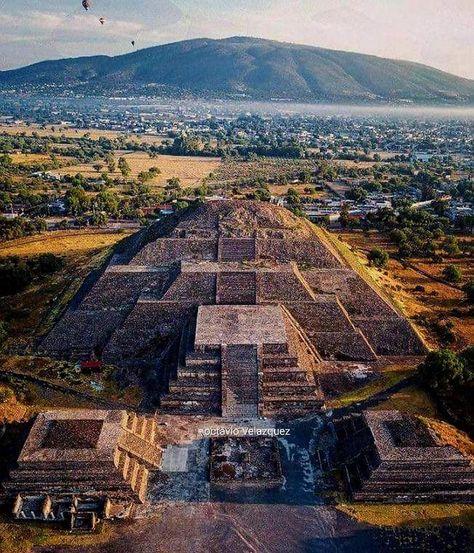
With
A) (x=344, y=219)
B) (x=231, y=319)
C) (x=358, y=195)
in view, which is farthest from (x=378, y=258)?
(x=358, y=195)

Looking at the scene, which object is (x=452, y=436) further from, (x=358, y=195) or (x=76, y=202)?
(x=358, y=195)

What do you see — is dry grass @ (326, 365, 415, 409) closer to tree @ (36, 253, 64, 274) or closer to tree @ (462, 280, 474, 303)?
tree @ (462, 280, 474, 303)

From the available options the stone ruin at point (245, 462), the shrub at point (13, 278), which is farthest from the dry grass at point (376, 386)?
the shrub at point (13, 278)

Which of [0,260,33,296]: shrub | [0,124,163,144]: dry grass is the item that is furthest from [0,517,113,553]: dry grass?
[0,124,163,144]: dry grass

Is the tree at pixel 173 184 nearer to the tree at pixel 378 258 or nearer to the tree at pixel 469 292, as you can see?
the tree at pixel 378 258

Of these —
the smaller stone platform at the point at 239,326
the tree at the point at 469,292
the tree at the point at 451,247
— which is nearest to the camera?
the smaller stone platform at the point at 239,326

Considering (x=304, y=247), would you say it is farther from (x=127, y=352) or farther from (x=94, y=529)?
(x=94, y=529)

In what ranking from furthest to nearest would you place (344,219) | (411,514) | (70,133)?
(70,133) < (344,219) < (411,514)
